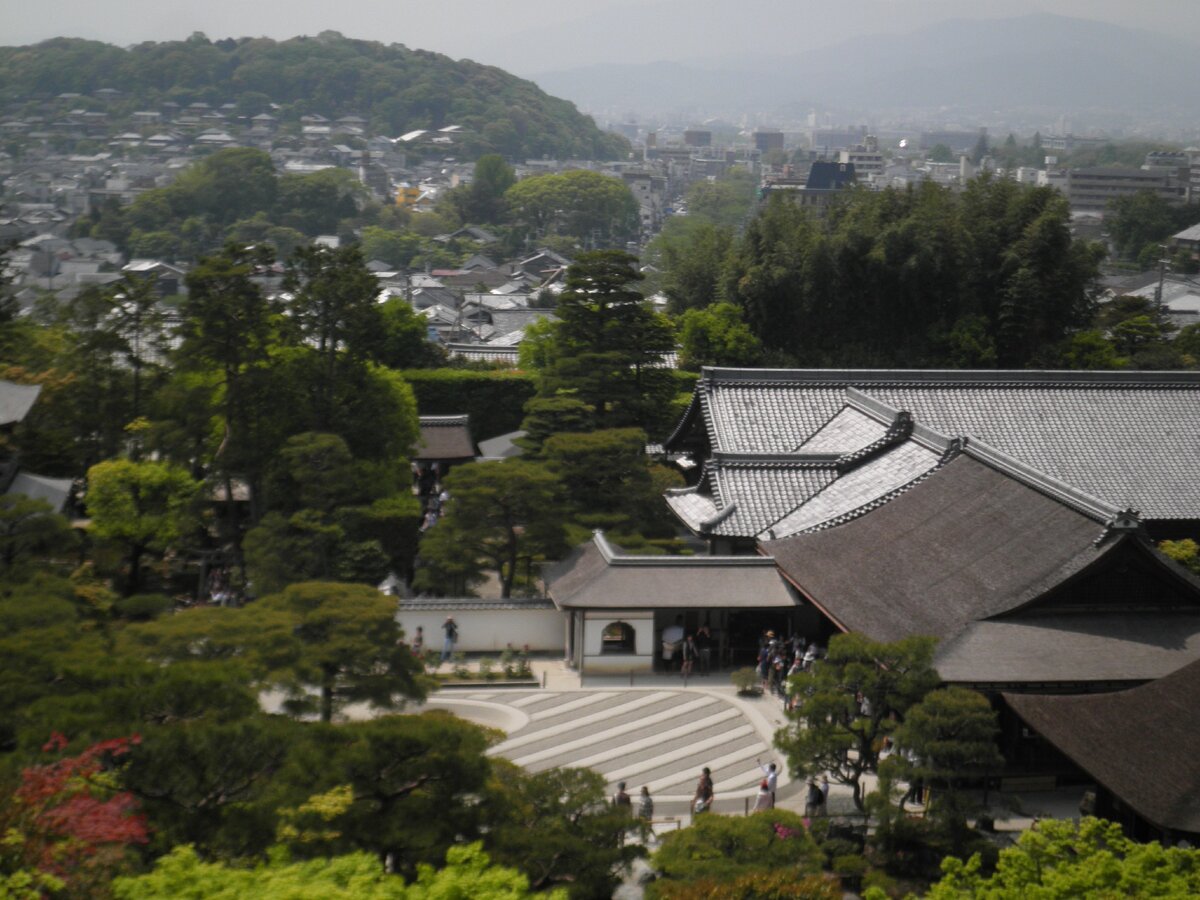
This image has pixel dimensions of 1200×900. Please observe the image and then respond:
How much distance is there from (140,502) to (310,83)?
16594 centimetres

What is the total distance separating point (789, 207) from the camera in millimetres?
39688

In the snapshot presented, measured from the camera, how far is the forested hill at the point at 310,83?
16988cm

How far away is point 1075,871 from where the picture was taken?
10.5 m

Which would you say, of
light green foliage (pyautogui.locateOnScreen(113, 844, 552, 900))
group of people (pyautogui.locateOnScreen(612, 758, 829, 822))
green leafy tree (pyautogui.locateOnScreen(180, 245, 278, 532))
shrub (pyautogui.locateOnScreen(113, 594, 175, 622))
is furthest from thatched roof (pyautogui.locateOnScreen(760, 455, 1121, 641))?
green leafy tree (pyautogui.locateOnScreen(180, 245, 278, 532))

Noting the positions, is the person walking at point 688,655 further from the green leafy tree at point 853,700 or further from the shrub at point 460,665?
the green leafy tree at point 853,700

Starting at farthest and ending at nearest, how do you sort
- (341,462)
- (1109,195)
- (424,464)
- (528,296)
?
(1109,195) → (528,296) → (424,464) → (341,462)

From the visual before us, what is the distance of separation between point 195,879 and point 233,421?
52.9 ft

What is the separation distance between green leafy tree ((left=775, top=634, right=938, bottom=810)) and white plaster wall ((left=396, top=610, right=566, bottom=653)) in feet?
25.5

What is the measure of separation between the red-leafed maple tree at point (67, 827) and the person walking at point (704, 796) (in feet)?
23.0

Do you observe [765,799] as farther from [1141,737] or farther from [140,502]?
[140,502]

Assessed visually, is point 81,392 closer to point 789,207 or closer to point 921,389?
point 921,389

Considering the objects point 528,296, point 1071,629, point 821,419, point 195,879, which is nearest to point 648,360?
point 821,419

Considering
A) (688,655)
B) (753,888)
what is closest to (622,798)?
(753,888)

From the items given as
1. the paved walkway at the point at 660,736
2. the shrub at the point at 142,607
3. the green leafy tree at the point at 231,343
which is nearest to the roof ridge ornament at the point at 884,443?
the paved walkway at the point at 660,736
